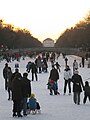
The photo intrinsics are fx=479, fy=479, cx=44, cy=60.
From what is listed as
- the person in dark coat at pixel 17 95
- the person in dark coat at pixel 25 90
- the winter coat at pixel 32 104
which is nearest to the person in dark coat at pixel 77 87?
the winter coat at pixel 32 104

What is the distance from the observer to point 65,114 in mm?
15094

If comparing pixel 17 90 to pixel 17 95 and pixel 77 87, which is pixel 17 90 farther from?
pixel 77 87

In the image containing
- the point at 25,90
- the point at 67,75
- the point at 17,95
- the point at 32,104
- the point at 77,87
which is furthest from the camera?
the point at 67,75

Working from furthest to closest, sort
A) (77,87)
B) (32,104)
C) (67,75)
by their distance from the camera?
1. (67,75)
2. (77,87)
3. (32,104)

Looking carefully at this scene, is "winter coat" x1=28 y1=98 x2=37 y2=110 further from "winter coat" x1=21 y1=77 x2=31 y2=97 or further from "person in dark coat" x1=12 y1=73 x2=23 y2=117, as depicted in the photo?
"person in dark coat" x1=12 y1=73 x2=23 y2=117

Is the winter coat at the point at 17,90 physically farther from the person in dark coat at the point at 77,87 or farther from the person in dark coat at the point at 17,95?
the person in dark coat at the point at 77,87

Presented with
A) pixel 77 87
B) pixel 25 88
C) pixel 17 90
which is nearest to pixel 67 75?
pixel 77 87

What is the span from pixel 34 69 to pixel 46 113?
51.1 ft

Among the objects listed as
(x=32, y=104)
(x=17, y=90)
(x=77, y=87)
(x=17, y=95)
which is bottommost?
(x=32, y=104)

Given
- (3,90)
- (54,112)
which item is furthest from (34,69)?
(54,112)

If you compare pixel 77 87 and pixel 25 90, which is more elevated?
pixel 25 90

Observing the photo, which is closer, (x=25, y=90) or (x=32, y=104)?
(x=25, y=90)

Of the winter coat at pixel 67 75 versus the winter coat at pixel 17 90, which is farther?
the winter coat at pixel 67 75

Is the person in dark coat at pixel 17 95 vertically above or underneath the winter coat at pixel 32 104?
above
